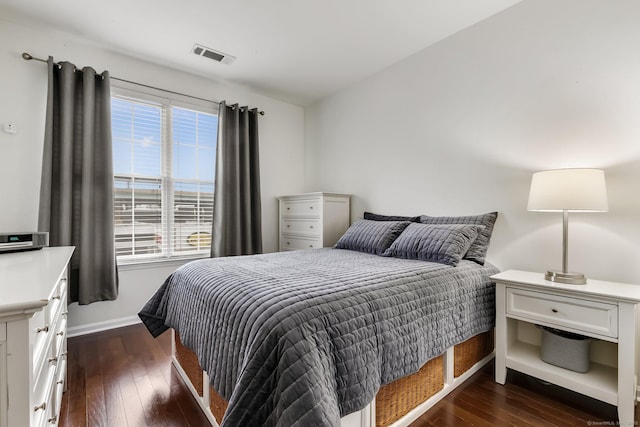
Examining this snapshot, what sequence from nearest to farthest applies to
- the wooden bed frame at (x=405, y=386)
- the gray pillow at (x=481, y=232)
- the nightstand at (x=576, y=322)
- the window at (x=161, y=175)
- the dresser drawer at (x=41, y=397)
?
the dresser drawer at (x=41, y=397)
the wooden bed frame at (x=405, y=386)
the nightstand at (x=576, y=322)
the gray pillow at (x=481, y=232)
the window at (x=161, y=175)

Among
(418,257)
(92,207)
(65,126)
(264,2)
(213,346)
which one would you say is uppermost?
(264,2)

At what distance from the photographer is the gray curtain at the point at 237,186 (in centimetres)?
327

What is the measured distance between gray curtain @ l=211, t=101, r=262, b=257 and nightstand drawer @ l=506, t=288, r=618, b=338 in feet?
8.43

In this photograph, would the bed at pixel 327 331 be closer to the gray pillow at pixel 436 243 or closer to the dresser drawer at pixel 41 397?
the gray pillow at pixel 436 243

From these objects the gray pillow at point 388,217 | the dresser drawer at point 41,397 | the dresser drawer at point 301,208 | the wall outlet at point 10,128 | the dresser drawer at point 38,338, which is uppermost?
the wall outlet at point 10,128

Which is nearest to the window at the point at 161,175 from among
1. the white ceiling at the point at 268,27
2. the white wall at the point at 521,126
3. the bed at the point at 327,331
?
the white ceiling at the point at 268,27

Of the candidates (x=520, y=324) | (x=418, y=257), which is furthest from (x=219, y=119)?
(x=520, y=324)

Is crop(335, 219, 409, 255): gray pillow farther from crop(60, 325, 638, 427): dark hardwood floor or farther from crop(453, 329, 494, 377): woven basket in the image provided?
crop(60, 325, 638, 427): dark hardwood floor

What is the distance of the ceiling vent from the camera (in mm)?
2706

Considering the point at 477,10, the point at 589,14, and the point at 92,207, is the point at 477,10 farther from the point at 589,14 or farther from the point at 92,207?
the point at 92,207

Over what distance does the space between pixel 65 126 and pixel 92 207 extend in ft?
2.22

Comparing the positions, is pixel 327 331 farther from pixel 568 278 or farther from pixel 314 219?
pixel 314 219

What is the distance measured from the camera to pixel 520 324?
216 centimetres

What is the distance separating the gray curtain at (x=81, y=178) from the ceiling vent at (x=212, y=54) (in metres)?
0.79
